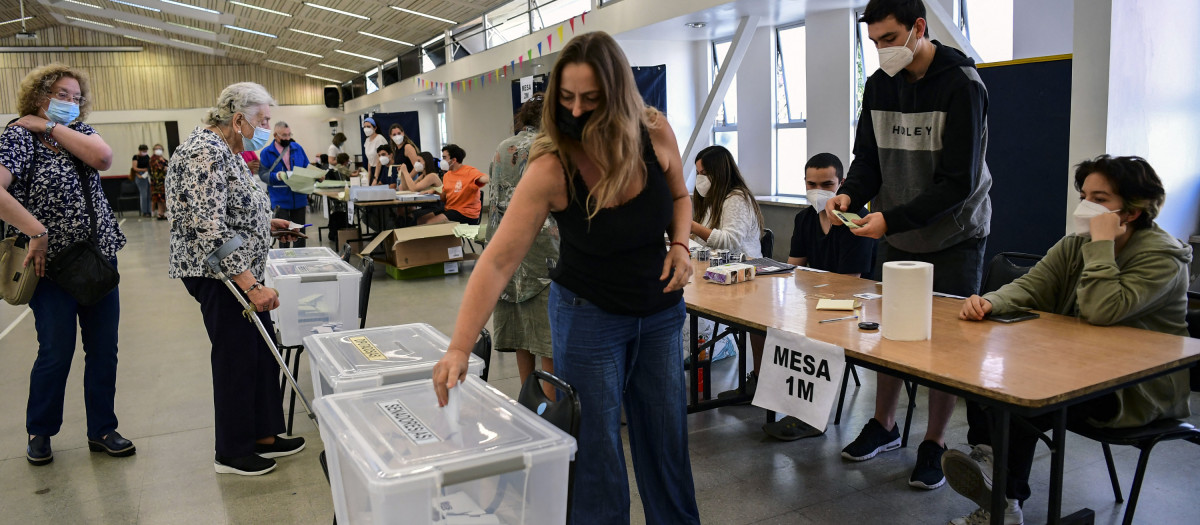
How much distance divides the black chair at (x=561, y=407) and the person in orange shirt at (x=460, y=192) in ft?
20.1

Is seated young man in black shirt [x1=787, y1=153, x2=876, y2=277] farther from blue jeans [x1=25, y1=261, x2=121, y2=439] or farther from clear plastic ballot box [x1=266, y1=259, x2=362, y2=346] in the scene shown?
blue jeans [x1=25, y1=261, x2=121, y2=439]

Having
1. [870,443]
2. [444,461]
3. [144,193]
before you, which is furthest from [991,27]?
[144,193]

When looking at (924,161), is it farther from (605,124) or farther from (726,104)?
(726,104)

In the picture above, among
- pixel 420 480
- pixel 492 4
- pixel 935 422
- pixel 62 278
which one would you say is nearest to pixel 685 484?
pixel 420 480

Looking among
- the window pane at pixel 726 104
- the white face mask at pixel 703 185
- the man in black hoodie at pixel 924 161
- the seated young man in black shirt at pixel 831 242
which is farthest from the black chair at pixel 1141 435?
the window pane at pixel 726 104

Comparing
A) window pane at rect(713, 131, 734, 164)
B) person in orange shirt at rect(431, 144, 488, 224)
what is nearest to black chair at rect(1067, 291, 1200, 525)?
person in orange shirt at rect(431, 144, 488, 224)

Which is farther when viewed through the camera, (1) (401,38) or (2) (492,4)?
(1) (401,38)

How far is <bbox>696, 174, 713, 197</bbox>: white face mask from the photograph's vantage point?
368 cm

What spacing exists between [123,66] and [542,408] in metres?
23.3

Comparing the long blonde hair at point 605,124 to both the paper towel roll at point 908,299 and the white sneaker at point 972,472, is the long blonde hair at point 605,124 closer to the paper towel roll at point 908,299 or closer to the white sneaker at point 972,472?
the paper towel roll at point 908,299

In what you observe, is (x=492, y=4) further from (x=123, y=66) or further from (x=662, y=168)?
(x=123, y=66)

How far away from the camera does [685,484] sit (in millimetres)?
1971

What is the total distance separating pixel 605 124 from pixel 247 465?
2170 mm

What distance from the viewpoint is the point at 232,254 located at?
2641 mm
